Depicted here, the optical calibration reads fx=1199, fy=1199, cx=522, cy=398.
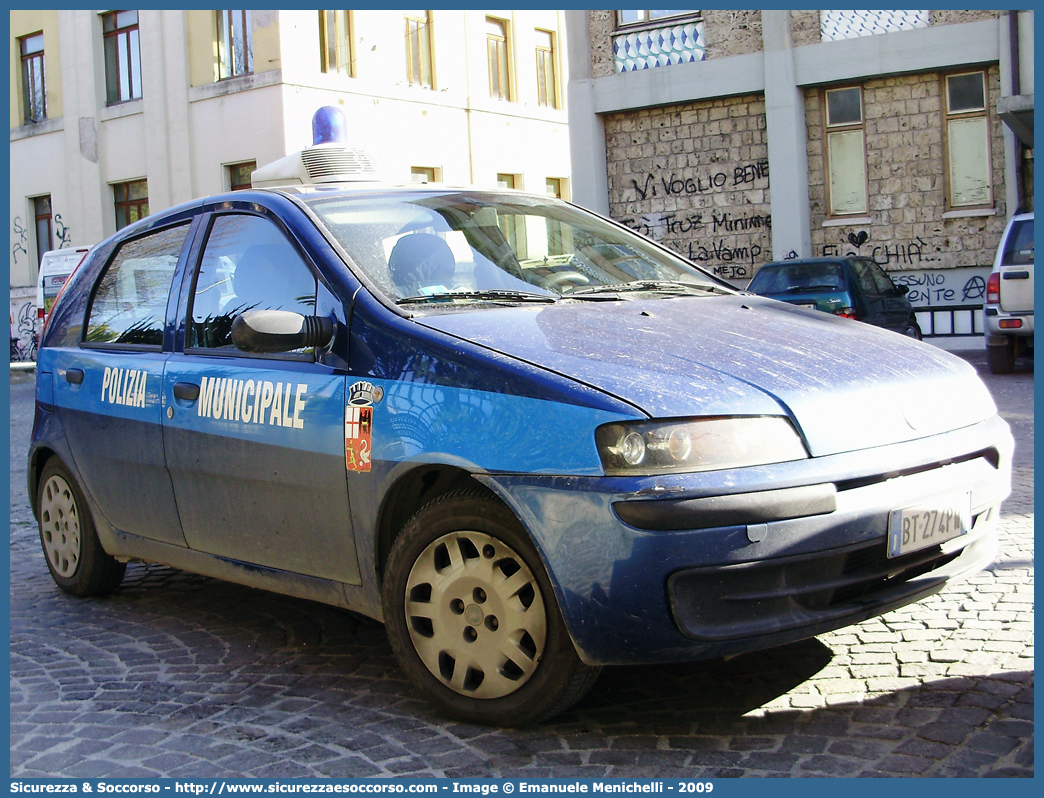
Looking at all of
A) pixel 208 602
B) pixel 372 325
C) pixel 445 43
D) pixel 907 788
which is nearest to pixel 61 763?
pixel 372 325

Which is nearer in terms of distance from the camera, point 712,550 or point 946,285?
point 712,550

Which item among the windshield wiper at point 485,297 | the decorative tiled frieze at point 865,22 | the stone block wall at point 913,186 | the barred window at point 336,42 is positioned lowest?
the windshield wiper at point 485,297

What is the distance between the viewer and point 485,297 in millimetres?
3900

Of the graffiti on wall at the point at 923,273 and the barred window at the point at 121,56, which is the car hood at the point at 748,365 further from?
the barred window at the point at 121,56

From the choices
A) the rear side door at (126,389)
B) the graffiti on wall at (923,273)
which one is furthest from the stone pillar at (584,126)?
the rear side door at (126,389)

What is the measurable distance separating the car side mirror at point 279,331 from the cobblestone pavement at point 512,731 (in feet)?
3.68

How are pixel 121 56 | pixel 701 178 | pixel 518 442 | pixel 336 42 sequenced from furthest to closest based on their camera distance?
pixel 121 56 → pixel 336 42 → pixel 701 178 → pixel 518 442

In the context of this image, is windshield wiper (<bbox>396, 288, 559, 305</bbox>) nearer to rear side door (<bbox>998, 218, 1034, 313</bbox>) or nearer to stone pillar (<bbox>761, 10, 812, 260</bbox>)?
rear side door (<bbox>998, 218, 1034, 313</bbox>)

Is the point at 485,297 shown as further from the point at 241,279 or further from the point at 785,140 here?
the point at 785,140

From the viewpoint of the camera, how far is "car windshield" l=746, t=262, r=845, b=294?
46.5 feet

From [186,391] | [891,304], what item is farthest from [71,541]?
[891,304]

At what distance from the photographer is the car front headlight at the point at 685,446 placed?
119 inches

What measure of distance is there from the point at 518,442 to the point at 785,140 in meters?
18.5

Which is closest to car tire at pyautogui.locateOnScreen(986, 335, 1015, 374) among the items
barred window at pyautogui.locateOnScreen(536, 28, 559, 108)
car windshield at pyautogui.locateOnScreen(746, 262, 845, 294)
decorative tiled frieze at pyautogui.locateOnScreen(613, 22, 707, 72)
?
car windshield at pyautogui.locateOnScreen(746, 262, 845, 294)
